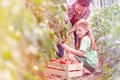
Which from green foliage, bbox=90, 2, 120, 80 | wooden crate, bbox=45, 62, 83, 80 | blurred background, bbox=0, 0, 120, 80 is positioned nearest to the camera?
blurred background, bbox=0, 0, 120, 80

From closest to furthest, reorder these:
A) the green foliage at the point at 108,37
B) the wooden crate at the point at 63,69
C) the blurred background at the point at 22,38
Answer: the blurred background at the point at 22,38
the wooden crate at the point at 63,69
the green foliage at the point at 108,37

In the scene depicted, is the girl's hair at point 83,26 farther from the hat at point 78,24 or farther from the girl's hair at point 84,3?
the girl's hair at point 84,3

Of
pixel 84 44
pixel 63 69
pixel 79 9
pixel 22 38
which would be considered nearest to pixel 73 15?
pixel 79 9

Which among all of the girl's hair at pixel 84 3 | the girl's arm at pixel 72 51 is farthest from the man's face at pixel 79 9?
the girl's arm at pixel 72 51

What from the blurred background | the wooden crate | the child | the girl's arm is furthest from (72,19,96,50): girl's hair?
the blurred background

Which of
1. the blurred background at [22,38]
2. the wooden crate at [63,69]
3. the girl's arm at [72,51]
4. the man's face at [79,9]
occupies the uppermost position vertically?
the man's face at [79,9]

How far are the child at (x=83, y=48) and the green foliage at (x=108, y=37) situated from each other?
0.33ft

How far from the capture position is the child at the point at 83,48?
2.12 m

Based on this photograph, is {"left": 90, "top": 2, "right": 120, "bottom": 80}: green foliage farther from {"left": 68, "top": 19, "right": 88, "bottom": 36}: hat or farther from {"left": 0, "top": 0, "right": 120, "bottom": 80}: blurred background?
{"left": 0, "top": 0, "right": 120, "bottom": 80}: blurred background

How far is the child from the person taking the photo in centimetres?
212

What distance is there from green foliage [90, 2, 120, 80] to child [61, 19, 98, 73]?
99 mm

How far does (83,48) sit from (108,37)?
Answer: 276mm

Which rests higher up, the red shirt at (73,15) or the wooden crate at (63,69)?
the red shirt at (73,15)

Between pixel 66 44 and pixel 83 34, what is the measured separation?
147mm
